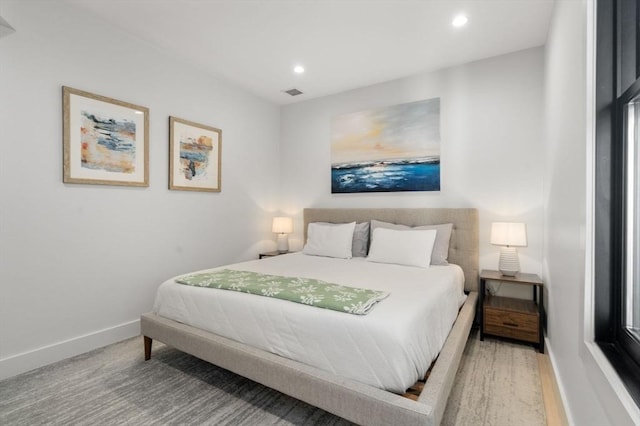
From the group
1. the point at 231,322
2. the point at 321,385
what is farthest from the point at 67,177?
the point at 321,385

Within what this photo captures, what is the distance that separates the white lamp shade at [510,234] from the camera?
279 cm

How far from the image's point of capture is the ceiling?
2.37 metres

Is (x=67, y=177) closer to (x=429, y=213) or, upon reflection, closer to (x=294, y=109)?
(x=294, y=109)

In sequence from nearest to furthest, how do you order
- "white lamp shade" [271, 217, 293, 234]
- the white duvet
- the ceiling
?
the white duvet < the ceiling < "white lamp shade" [271, 217, 293, 234]

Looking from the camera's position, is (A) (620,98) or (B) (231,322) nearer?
(A) (620,98)

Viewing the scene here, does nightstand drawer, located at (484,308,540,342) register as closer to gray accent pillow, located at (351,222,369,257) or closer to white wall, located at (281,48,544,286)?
white wall, located at (281,48,544,286)

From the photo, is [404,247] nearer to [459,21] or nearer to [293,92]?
[459,21]

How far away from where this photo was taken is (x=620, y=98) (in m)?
1.10

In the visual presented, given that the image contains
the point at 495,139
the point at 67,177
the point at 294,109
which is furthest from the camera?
the point at 294,109

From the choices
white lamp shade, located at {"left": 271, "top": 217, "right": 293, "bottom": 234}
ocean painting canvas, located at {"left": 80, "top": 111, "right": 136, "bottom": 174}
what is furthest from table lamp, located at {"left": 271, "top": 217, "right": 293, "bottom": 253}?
ocean painting canvas, located at {"left": 80, "top": 111, "right": 136, "bottom": 174}

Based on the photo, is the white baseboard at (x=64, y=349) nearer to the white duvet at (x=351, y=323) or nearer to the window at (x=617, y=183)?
the white duvet at (x=351, y=323)

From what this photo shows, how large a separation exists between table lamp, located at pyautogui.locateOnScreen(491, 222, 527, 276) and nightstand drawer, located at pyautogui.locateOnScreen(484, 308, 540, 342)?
41 cm

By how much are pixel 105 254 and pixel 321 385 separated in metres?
2.29

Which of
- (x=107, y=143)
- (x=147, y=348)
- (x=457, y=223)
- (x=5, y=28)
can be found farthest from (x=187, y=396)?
(x=457, y=223)
